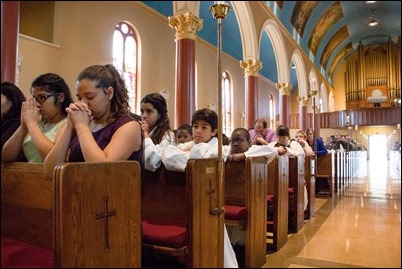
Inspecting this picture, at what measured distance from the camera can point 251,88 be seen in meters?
9.82

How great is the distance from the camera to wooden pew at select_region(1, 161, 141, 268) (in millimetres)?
1036

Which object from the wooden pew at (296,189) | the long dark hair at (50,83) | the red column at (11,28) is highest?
the red column at (11,28)

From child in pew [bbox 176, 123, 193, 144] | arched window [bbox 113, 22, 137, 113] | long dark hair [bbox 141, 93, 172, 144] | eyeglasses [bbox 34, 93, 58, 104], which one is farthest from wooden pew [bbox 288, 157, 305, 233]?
arched window [bbox 113, 22, 137, 113]

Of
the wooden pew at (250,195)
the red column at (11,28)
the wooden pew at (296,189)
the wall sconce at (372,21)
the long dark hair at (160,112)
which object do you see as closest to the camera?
the wall sconce at (372,21)

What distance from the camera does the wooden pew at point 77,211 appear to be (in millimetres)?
1036

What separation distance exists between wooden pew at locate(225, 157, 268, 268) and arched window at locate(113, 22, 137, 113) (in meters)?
6.60

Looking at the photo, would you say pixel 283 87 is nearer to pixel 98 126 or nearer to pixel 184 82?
pixel 184 82

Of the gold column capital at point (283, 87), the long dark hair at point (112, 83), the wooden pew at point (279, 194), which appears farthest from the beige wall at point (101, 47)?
the long dark hair at point (112, 83)

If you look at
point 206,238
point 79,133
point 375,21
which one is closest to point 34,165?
point 79,133

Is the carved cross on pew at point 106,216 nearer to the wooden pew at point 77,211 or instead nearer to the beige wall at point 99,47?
the wooden pew at point 77,211

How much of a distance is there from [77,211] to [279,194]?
2.24m

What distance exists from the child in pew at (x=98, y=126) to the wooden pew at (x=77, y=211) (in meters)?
0.11

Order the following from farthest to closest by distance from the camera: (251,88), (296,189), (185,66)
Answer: (251,88) → (185,66) → (296,189)

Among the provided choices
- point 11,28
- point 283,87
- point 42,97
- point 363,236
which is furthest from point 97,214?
point 283,87
